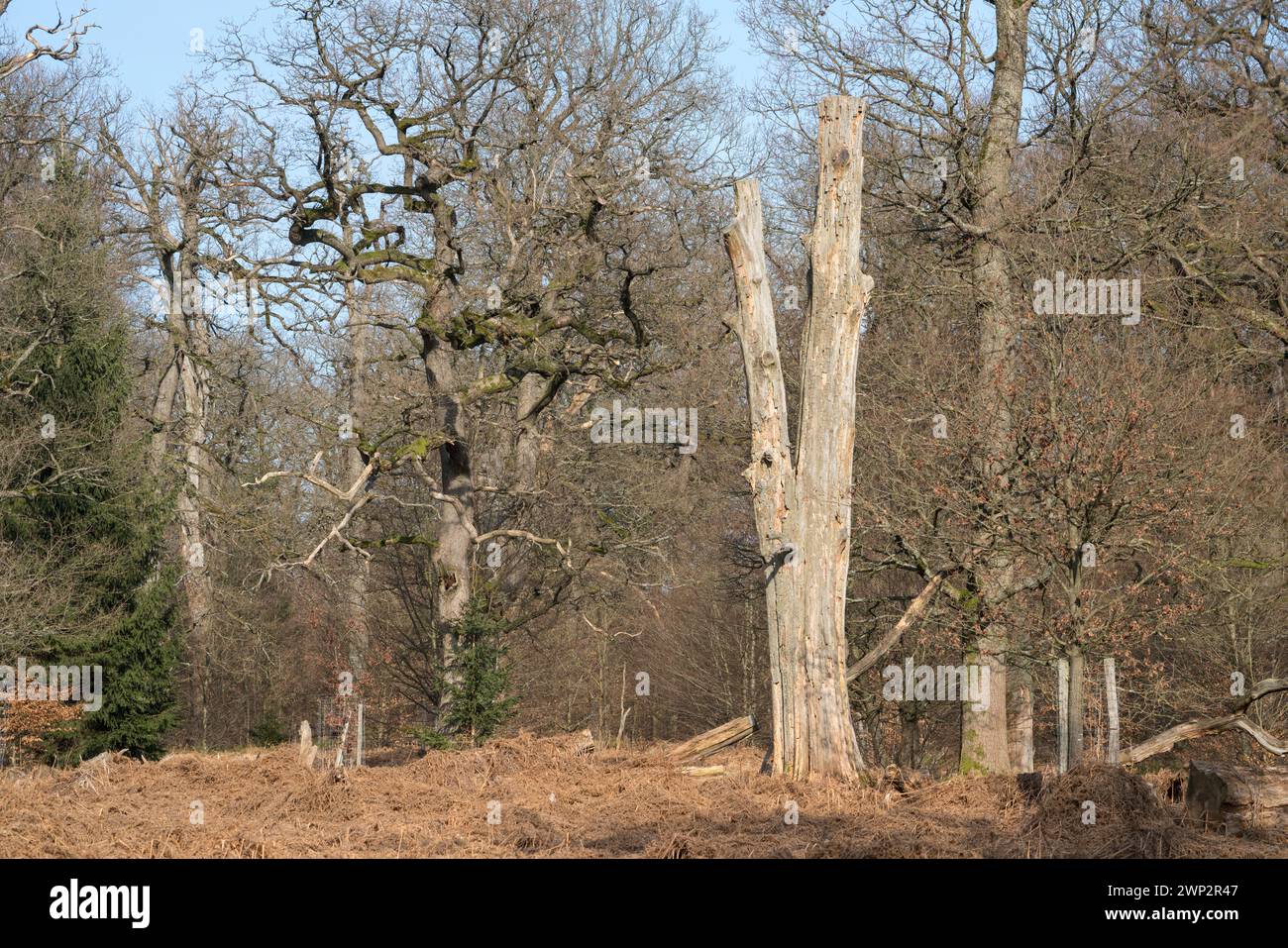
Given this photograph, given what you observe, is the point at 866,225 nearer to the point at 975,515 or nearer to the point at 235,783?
the point at 975,515

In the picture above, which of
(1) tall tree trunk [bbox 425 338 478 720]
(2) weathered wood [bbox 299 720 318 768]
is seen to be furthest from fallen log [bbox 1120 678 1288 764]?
(1) tall tree trunk [bbox 425 338 478 720]

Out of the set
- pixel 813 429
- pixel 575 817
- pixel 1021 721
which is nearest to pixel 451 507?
pixel 1021 721

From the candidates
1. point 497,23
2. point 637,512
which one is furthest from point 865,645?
point 497,23

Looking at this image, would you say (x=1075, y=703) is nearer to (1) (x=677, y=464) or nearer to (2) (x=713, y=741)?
(2) (x=713, y=741)

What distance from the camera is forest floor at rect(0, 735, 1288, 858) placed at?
27.4ft

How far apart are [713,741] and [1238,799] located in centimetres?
700

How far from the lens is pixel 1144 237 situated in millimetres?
16688

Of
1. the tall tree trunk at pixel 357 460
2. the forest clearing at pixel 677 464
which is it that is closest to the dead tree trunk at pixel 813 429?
the forest clearing at pixel 677 464

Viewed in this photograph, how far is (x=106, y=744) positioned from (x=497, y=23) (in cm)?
1363

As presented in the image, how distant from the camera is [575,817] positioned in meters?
10.0

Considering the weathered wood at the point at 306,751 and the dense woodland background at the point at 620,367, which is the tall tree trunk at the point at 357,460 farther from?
the weathered wood at the point at 306,751

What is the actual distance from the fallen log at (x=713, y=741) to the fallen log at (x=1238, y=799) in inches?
250

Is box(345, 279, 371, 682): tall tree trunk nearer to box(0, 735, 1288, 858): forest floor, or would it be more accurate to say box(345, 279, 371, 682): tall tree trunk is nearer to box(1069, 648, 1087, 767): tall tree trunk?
box(0, 735, 1288, 858): forest floor

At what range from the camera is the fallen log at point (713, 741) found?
49.7ft
